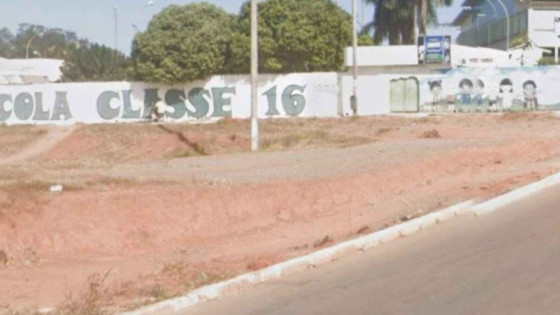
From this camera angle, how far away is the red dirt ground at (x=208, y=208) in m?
10.5

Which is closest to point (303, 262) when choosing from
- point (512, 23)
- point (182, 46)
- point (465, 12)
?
point (182, 46)

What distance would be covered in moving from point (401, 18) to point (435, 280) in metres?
52.9

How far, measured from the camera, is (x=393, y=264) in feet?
31.2

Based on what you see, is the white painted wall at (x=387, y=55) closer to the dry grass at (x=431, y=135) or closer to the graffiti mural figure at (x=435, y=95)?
the graffiti mural figure at (x=435, y=95)

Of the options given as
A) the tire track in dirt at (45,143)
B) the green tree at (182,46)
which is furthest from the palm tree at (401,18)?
the tire track in dirt at (45,143)

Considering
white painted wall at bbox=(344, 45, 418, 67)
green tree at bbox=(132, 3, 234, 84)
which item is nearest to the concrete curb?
green tree at bbox=(132, 3, 234, 84)

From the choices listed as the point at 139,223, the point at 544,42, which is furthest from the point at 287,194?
the point at 544,42

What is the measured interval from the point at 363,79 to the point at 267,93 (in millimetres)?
4659

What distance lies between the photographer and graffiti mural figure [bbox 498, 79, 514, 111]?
137 ft

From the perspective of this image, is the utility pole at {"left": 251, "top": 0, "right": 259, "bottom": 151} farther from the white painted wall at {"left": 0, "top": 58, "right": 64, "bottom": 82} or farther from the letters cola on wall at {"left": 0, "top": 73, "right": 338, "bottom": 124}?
the white painted wall at {"left": 0, "top": 58, "right": 64, "bottom": 82}

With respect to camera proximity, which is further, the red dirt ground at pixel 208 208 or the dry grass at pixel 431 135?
the dry grass at pixel 431 135

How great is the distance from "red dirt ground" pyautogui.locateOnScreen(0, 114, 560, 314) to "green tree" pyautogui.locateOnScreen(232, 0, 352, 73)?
68.7 feet

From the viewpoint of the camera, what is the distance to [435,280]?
8.61 metres

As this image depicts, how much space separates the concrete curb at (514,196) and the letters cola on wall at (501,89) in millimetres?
26399
